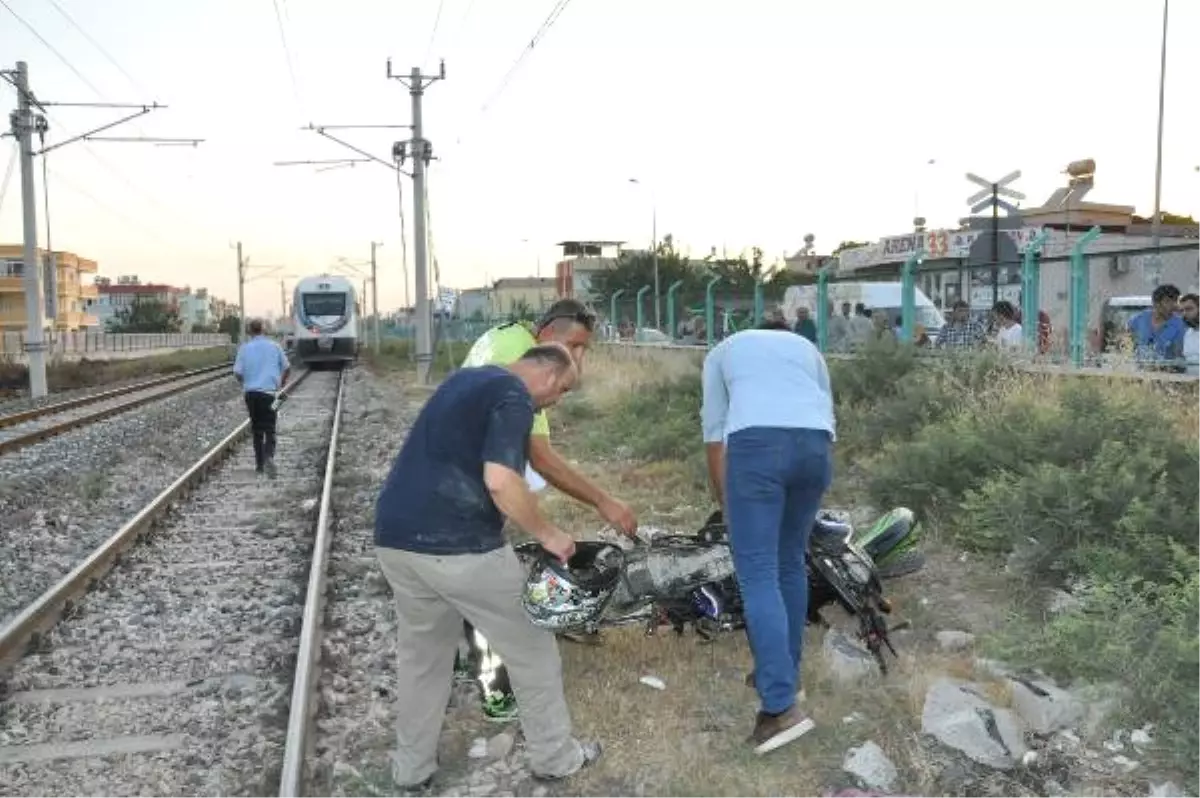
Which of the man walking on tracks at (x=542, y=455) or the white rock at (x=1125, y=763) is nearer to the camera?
the white rock at (x=1125, y=763)

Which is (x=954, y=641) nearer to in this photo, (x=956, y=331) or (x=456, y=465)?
(x=456, y=465)

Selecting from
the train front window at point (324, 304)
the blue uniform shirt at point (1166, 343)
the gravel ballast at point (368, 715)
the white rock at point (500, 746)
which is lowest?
the gravel ballast at point (368, 715)

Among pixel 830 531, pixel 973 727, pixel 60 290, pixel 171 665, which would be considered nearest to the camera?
pixel 973 727

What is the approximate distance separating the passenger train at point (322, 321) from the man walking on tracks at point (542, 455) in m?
35.8

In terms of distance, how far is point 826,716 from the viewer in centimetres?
455

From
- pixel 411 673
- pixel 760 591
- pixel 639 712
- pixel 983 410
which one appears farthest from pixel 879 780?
pixel 983 410

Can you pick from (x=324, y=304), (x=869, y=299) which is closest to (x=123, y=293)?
(x=324, y=304)

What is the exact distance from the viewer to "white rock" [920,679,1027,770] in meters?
4.02

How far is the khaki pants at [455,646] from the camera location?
12.6 ft

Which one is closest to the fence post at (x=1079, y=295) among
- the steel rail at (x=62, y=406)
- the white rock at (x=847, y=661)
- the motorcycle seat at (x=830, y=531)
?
the motorcycle seat at (x=830, y=531)

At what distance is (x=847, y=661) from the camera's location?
4922 mm

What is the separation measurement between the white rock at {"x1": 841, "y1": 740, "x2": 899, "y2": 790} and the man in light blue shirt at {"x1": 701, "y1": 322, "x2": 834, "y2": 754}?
0.68 feet

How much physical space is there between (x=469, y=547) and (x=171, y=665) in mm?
2830

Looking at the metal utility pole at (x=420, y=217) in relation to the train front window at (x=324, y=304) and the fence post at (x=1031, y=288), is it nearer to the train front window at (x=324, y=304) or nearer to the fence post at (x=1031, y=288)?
the train front window at (x=324, y=304)
